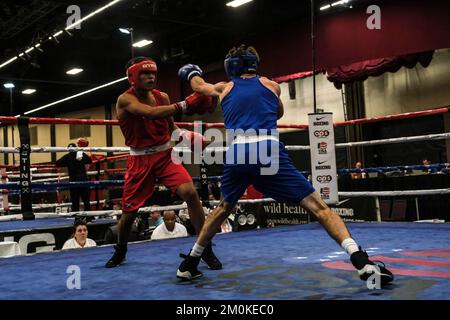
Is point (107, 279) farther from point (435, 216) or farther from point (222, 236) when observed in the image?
point (435, 216)

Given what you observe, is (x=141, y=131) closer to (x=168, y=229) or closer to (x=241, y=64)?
(x=241, y=64)

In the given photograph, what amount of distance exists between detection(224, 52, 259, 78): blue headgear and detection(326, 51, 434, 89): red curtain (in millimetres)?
7425

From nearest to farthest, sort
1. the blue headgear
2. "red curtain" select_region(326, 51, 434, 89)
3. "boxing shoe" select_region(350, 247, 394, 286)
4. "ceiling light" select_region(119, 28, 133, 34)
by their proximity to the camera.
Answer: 1. "boxing shoe" select_region(350, 247, 394, 286)
2. the blue headgear
3. "red curtain" select_region(326, 51, 434, 89)
4. "ceiling light" select_region(119, 28, 133, 34)

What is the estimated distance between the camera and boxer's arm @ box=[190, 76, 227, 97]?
7.64ft

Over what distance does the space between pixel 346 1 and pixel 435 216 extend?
12.3ft

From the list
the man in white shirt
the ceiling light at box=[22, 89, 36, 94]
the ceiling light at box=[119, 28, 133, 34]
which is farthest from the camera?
the ceiling light at box=[22, 89, 36, 94]

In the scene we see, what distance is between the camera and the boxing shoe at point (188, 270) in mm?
2186

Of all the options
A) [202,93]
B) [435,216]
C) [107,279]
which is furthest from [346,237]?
[435,216]

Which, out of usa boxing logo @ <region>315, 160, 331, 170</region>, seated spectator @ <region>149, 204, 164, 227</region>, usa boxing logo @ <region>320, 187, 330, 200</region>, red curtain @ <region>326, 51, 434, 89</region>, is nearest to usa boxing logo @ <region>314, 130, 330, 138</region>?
usa boxing logo @ <region>315, 160, 331, 170</region>

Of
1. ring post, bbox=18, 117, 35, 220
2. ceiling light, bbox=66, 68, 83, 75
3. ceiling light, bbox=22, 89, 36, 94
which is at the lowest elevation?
ring post, bbox=18, 117, 35, 220

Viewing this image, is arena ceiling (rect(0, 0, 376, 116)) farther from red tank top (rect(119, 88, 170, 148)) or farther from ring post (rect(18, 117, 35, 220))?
red tank top (rect(119, 88, 170, 148))

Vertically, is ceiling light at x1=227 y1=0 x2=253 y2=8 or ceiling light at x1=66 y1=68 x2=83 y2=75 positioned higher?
ceiling light at x1=227 y1=0 x2=253 y2=8

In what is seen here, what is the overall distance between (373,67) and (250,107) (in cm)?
776

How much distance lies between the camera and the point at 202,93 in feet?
7.87
